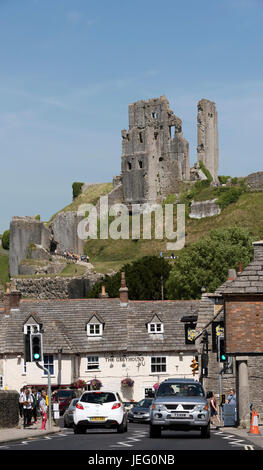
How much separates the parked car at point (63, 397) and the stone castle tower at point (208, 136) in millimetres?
98196

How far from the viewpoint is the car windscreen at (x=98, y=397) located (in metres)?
33.6

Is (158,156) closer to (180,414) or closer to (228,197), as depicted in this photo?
(228,197)

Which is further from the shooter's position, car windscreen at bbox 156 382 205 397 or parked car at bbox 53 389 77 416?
parked car at bbox 53 389 77 416

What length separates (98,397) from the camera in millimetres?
33781

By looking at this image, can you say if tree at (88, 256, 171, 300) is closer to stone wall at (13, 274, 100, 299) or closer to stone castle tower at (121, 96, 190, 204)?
stone wall at (13, 274, 100, 299)

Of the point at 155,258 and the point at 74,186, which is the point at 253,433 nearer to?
the point at 155,258

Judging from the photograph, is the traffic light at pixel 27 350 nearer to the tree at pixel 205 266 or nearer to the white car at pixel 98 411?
the white car at pixel 98 411

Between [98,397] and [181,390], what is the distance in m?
2.93

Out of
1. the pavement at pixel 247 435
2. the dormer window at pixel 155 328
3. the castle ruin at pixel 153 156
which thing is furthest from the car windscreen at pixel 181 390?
the castle ruin at pixel 153 156

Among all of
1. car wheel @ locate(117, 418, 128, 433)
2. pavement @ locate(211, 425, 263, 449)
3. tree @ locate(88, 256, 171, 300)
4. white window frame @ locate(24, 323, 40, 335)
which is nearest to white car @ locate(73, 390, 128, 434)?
car wheel @ locate(117, 418, 128, 433)

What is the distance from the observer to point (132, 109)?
15250cm

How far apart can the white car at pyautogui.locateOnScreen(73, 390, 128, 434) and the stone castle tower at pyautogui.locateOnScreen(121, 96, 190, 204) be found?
115m

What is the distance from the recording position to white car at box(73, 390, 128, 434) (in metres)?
33.3

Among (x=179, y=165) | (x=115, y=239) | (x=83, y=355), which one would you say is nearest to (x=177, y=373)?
(x=83, y=355)
